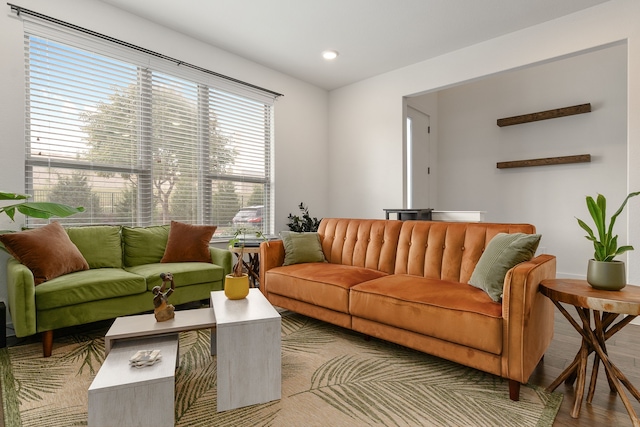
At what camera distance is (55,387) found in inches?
72.4

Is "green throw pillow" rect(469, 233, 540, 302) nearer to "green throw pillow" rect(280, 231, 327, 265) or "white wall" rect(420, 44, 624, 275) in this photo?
"green throw pillow" rect(280, 231, 327, 265)

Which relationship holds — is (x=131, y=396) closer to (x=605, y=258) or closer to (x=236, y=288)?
(x=236, y=288)

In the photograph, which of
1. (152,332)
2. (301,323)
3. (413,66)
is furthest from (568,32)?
(152,332)

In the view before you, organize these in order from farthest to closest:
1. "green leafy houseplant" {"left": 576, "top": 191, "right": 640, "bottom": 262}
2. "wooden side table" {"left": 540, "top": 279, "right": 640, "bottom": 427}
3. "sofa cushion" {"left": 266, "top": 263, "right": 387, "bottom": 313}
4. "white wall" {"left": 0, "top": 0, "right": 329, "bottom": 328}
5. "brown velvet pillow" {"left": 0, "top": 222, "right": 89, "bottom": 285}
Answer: "white wall" {"left": 0, "top": 0, "right": 329, "bottom": 328}
"sofa cushion" {"left": 266, "top": 263, "right": 387, "bottom": 313}
"brown velvet pillow" {"left": 0, "top": 222, "right": 89, "bottom": 285}
"green leafy houseplant" {"left": 576, "top": 191, "right": 640, "bottom": 262}
"wooden side table" {"left": 540, "top": 279, "right": 640, "bottom": 427}

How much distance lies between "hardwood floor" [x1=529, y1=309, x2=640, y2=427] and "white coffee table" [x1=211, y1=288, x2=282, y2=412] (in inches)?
52.6

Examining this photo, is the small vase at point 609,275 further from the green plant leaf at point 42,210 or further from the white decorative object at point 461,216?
the green plant leaf at point 42,210

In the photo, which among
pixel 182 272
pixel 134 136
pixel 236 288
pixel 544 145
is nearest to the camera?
pixel 236 288

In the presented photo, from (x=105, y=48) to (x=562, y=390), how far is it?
4.32m

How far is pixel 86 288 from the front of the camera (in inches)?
93.0

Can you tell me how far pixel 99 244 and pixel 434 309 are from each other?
2745 millimetres

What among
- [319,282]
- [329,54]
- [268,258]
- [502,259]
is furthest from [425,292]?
[329,54]

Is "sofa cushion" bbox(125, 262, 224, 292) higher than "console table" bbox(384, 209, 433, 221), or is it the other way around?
"console table" bbox(384, 209, 433, 221)

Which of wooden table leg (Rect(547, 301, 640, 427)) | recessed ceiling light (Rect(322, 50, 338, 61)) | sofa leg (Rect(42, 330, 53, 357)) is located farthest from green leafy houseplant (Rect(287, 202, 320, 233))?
wooden table leg (Rect(547, 301, 640, 427))

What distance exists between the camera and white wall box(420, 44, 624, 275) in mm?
4172
